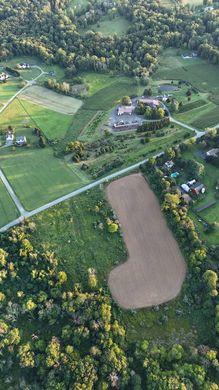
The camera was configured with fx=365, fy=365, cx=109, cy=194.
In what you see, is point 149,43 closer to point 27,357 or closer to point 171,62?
point 171,62

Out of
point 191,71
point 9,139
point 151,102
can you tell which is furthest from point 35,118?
point 191,71

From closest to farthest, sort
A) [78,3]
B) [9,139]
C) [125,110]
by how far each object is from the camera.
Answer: [9,139], [125,110], [78,3]

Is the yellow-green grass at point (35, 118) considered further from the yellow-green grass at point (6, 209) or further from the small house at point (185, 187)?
the small house at point (185, 187)

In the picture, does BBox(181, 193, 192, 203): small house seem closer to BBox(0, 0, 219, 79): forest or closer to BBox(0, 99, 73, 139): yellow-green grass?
BBox(0, 99, 73, 139): yellow-green grass

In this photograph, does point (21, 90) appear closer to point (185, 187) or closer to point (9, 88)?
point (9, 88)

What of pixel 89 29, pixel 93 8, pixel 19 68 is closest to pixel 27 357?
pixel 19 68
